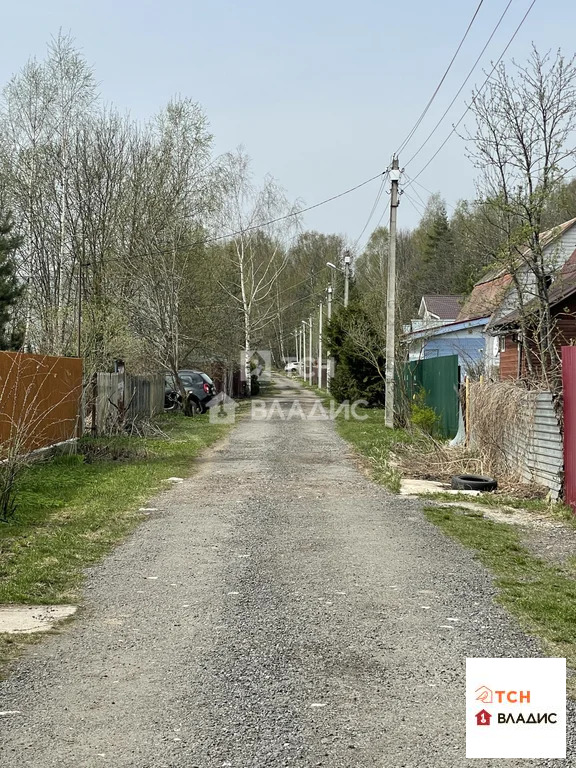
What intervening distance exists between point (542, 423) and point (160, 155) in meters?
22.9

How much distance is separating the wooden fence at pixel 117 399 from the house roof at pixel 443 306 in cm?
2769

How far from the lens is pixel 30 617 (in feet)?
19.3

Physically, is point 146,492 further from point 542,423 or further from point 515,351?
point 515,351

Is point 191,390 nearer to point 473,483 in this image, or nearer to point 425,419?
point 425,419

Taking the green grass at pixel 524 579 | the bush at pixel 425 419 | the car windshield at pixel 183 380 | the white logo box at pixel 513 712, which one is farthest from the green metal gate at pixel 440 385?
the white logo box at pixel 513 712

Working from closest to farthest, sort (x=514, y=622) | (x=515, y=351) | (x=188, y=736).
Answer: (x=188, y=736), (x=514, y=622), (x=515, y=351)

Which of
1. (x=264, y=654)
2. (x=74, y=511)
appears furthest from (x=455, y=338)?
(x=264, y=654)

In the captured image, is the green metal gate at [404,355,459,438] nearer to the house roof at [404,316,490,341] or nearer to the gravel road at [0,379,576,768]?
the house roof at [404,316,490,341]

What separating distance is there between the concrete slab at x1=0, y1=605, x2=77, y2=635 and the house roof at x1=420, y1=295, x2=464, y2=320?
4446 centimetres

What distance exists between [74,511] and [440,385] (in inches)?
523

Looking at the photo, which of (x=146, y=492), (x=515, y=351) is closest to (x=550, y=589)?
(x=146, y=492)

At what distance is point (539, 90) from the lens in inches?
576

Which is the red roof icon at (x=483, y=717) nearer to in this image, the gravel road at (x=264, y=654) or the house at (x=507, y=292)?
the gravel road at (x=264, y=654)

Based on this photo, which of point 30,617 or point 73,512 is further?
point 73,512
